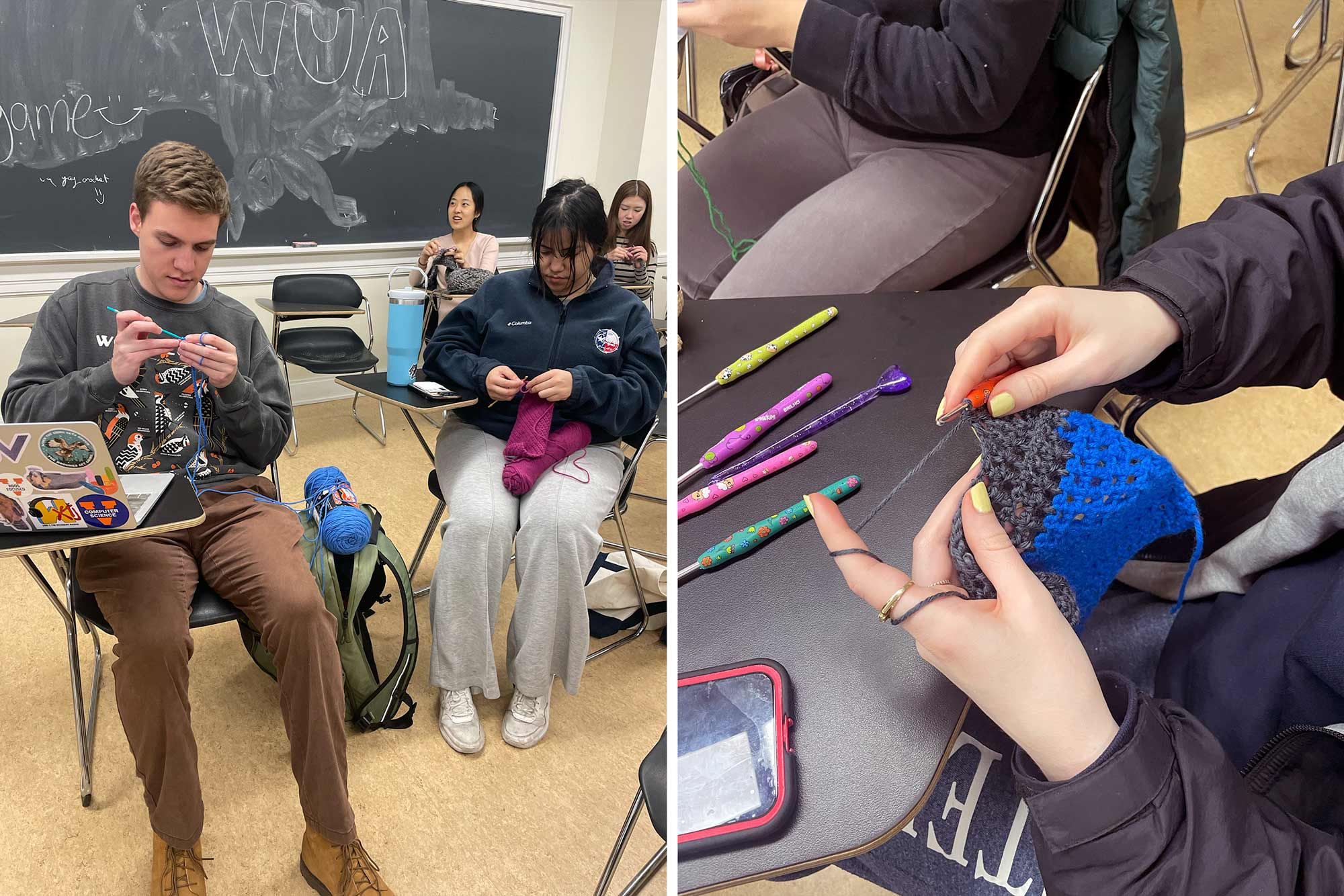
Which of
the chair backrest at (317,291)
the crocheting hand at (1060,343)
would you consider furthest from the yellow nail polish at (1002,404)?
the chair backrest at (317,291)

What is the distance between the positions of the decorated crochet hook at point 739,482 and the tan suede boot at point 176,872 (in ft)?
3.88

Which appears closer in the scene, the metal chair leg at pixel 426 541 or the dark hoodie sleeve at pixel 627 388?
the dark hoodie sleeve at pixel 627 388

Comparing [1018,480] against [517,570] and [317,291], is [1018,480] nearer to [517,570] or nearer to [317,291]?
[517,570]

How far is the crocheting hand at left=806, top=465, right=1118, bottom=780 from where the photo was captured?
1.75 feet

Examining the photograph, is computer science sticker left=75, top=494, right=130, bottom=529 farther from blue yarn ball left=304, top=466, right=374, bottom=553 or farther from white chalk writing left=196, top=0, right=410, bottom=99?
white chalk writing left=196, top=0, right=410, bottom=99

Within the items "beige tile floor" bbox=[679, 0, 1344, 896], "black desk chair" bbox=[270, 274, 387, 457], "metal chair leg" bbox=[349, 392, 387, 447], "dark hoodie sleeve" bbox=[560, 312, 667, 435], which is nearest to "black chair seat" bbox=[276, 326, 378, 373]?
"black desk chair" bbox=[270, 274, 387, 457]

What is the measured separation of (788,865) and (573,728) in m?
1.44

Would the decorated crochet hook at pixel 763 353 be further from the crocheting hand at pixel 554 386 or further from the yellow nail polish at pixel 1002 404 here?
the crocheting hand at pixel 554 386

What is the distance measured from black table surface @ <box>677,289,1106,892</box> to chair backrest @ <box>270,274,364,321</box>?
2.44m

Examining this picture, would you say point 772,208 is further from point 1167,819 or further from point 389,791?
point 389,791

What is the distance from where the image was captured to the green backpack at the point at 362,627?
1659 millimetres

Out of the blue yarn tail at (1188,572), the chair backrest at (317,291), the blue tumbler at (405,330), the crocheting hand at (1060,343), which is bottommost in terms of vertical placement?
the chair backrest at (317,291)

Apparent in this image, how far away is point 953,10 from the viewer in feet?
3.04

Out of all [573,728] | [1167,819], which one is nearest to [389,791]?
[573,728]
